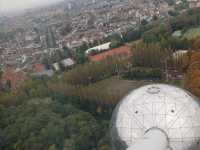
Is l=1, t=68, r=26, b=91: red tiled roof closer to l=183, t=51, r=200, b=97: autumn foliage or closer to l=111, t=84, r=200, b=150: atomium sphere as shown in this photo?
l=183, t=51, r=200, b=97: autumn foliage

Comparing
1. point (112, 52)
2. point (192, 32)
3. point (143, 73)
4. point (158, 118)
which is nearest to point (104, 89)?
point (143, 73)

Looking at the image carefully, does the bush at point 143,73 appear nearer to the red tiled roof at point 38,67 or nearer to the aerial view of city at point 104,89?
the aerial view of city at point 104,89

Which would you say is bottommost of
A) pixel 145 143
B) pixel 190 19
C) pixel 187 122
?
pixel 190 19

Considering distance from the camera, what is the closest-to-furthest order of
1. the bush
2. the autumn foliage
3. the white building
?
1. the autumn foliage
2. the bush
3. the white building

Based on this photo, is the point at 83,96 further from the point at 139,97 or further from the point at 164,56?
the point at 139,97

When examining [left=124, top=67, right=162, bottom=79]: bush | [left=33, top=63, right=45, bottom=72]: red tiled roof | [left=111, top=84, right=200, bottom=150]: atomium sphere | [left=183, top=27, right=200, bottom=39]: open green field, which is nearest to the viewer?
[left=111, top=84, right=200, bottom=150]: atomium sphere

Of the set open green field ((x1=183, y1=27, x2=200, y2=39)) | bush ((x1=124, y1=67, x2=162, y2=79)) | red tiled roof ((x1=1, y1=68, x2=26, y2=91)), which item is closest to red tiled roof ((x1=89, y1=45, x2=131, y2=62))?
bush ((x1=124, y1=67, x2=162, y2=79))

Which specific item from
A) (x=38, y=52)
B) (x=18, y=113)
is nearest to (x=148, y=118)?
(x=18, y=113)
